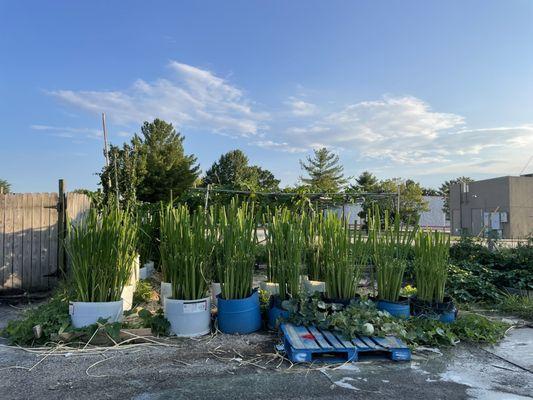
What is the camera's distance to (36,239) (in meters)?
5.74

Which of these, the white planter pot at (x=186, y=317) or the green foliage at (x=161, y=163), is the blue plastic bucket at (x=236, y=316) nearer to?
the white planter pot at (x=186, y=317)

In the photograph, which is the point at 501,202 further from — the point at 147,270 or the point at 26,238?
the point at 26,238

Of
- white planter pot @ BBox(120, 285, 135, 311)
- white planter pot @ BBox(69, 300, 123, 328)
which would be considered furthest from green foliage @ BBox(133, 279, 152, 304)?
white planter pot @ BBox(69, 300, 123, 328)

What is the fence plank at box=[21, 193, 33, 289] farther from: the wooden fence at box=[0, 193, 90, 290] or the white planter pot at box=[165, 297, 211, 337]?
the white planter pot at box=[165, 297, 211, 337]

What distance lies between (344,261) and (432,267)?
3.17ft

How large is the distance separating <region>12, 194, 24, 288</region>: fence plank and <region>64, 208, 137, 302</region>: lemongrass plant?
2377 mm

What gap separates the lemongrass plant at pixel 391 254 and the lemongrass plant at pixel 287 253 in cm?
81

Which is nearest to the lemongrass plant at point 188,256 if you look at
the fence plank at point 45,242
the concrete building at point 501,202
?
the fence plank at point 45,242

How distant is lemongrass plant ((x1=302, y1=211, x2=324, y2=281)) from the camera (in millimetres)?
4730

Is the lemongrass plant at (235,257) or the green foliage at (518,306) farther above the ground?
the lemongrass plant at (235,257)

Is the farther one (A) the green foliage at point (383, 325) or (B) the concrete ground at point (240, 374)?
(A) the green foliage at point (383, 325)

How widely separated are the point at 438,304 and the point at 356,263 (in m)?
0.96

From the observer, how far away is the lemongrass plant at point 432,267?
14.1 feet

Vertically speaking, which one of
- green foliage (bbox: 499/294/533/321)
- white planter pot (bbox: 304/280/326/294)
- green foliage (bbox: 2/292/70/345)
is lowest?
green foliage (bbox: 499/294/533/321)
